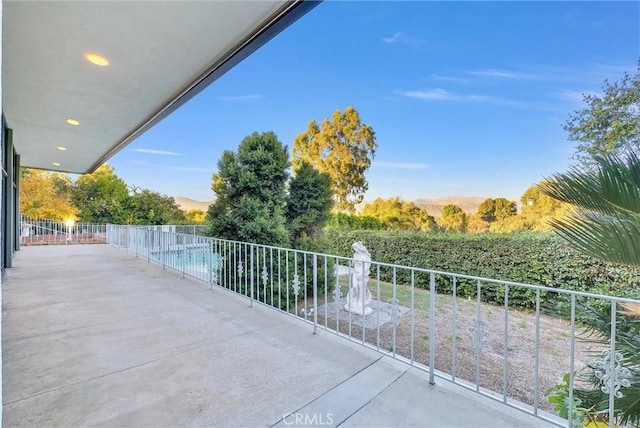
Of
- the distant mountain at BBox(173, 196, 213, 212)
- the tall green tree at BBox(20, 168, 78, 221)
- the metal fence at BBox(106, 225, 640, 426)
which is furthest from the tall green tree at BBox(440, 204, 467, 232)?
the tall green tree at BBox(20, 168, 78, 221)

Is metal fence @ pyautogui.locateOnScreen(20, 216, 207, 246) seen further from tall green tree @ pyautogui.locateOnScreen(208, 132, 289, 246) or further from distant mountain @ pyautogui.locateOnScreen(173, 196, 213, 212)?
distant mountain @ pyautogui.locateOnScreen(173, 196, 213, 212)

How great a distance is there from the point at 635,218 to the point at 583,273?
4.62 metres

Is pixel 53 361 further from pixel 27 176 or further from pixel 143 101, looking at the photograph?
pixel 27 176

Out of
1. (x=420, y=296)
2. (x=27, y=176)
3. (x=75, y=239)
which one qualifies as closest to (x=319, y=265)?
(x=420, y=296)

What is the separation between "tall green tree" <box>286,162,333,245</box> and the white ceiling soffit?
2741mm

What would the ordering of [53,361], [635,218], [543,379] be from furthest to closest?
[543,379] → [53,361] → [635,218]

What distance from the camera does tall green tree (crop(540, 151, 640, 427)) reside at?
152 centimetres

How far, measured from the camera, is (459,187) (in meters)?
11.6

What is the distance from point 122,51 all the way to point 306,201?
13.0 feet

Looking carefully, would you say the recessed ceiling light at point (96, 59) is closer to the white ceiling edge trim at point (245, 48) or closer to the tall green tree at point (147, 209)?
the white ceiling edge trim at point (245, 48)

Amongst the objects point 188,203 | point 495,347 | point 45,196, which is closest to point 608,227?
point 495,347

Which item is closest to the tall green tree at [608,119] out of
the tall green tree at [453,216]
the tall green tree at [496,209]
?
the tall green tree at [496,209]

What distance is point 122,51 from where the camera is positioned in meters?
2.81

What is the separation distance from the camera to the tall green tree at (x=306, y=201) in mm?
6160
